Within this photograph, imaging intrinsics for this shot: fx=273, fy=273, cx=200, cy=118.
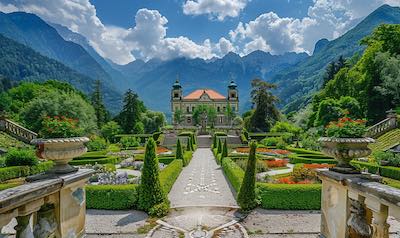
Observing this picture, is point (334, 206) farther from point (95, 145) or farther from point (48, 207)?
point (95, 145)

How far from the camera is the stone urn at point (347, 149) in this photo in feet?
14.9

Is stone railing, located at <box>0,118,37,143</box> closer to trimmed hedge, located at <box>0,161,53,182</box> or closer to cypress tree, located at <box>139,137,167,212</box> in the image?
trimmed hedge, located at <box>0,161,53,182</box>

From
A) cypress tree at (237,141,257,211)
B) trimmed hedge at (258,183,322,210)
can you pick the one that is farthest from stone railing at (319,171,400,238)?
trimmed hedge at (258,183,322,210)

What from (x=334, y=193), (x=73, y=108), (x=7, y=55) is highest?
(x=7, y=55)

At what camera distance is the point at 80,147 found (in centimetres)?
501

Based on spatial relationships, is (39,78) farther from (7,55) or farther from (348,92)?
(348,92)

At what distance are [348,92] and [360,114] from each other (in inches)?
306

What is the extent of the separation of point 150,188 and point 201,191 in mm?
3645

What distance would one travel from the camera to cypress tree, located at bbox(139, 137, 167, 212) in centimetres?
937

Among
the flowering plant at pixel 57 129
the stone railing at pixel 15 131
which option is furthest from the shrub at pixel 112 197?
the stone railing at pixel 15 131

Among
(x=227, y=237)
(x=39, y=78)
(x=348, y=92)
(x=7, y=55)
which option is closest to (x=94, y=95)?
(x=348, y=92)

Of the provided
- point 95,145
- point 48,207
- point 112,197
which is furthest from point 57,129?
point 95,145

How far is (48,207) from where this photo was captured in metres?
4.25

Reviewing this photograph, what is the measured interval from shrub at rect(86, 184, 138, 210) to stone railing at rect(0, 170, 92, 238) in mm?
4627
